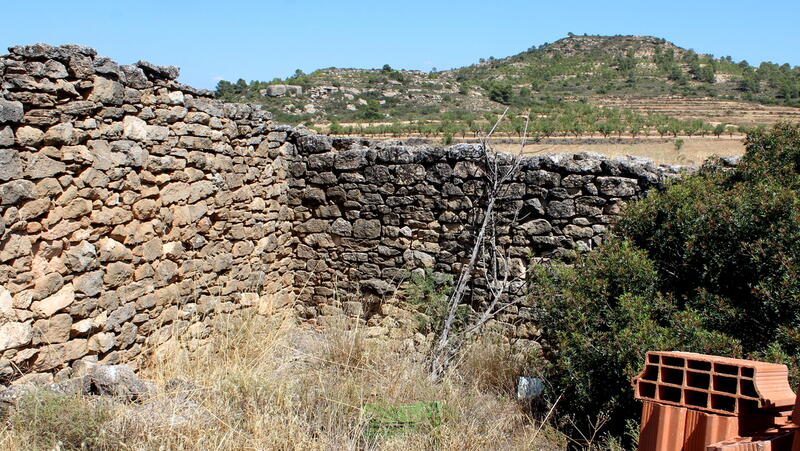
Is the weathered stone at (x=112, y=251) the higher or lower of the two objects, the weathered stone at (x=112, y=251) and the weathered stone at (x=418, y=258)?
the higher

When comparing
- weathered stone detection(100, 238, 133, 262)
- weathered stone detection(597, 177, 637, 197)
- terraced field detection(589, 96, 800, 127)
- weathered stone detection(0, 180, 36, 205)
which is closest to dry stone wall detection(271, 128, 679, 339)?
weathered stone detection(597, 177, 637, 197)

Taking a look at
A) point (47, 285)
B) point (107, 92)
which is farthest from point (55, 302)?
point (107, 92)

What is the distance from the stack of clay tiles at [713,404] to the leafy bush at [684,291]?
0.99 meters

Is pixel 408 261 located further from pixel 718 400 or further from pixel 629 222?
pixel 718 400

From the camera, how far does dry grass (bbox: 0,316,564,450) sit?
12.7 ft

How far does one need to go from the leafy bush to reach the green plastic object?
1105mm

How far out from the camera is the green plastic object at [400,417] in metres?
4.27

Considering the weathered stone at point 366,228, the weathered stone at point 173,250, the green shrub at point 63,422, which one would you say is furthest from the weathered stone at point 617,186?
the green shrub at point 63,422

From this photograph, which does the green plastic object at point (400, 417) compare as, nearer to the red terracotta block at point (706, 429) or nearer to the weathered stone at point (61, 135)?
the red terracotta block at point (706, 429)

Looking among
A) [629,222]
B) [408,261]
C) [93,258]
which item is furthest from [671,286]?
[93,258]

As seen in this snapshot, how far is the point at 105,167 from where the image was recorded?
499 centimetres

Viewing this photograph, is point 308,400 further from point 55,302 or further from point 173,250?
point 173,250

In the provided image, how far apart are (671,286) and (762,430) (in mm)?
2307

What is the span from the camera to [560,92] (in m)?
37.3
